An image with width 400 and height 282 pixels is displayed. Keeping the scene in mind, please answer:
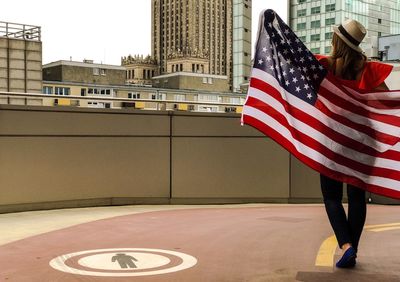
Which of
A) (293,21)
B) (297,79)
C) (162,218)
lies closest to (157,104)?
(162,218)

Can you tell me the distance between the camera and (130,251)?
213 inches

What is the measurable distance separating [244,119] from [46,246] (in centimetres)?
259

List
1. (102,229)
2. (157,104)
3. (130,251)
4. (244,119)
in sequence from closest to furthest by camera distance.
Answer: (244,119), (130,251), (102,229), (157,104)

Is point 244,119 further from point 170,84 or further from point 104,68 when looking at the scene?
point 170,84

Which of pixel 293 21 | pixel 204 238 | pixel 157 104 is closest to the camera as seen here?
pixel 204 238

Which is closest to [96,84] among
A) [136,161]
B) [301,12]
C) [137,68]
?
[301,12]

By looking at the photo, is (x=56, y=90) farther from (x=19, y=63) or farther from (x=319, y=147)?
(x=319, y=147)

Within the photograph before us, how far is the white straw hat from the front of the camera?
434cm

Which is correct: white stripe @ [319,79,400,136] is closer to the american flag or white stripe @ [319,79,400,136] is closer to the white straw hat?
the american flag

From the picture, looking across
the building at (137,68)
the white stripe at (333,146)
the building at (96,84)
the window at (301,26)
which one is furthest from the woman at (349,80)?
the building at (137,68)

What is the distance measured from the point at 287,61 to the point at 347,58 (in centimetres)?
46

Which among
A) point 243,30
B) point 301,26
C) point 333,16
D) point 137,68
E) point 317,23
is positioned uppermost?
point 333,16

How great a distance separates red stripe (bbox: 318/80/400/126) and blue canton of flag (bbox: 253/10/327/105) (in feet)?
0.30

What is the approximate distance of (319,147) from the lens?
4305 mm
